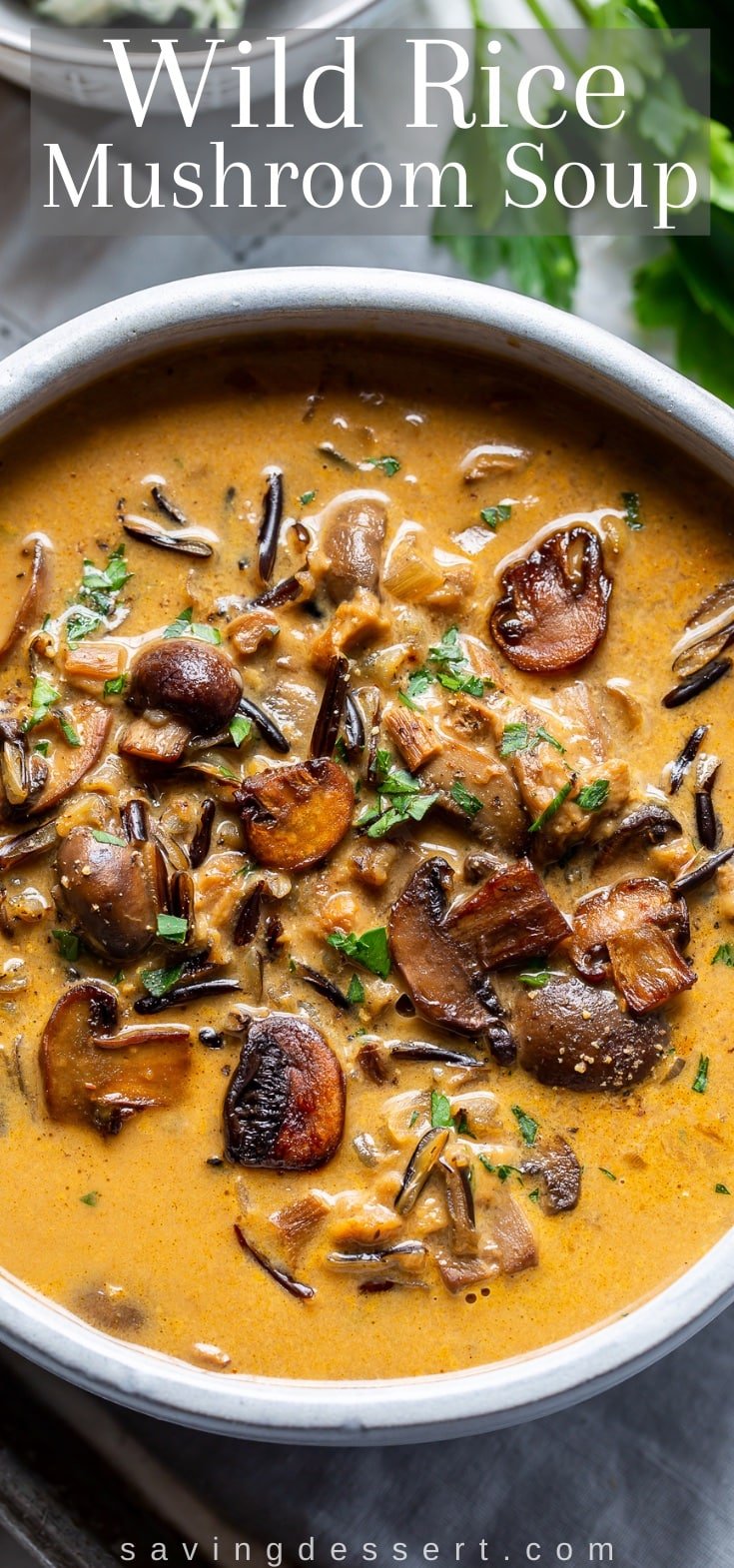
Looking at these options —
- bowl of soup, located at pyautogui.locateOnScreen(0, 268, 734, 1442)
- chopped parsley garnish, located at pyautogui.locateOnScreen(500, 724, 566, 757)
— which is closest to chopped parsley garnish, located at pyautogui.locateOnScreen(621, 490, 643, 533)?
bowl of soup, located at pyautogui.locateOnScreen(0, 268, 734, 1442)

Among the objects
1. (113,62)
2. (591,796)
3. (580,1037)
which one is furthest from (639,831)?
(113,62)

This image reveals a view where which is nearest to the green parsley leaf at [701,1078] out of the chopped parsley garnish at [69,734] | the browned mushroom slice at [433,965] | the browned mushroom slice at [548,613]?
the browned mushroom slice at [433,965]

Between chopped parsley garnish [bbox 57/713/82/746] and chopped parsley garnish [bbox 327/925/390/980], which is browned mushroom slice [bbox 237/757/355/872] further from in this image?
chopped parsley garnish [bbox 57/713/82/746]

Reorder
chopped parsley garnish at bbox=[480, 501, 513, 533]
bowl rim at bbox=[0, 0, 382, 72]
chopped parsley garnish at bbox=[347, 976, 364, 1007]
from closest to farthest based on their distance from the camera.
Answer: chopped parsley garnish at bbox=[347, 976, 364, 1007], chopped parsley garnish at bbox=[480, 501, 513, 533], bowl rim at bbox=[0, 0, 382, 72]

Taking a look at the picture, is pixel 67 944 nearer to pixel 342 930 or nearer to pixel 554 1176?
pixel 342 930

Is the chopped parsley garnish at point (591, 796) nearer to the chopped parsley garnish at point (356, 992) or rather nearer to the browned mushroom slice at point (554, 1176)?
the chopped parsley garnish at point (356, 992)

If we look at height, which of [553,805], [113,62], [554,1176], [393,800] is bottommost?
[554,1176]
